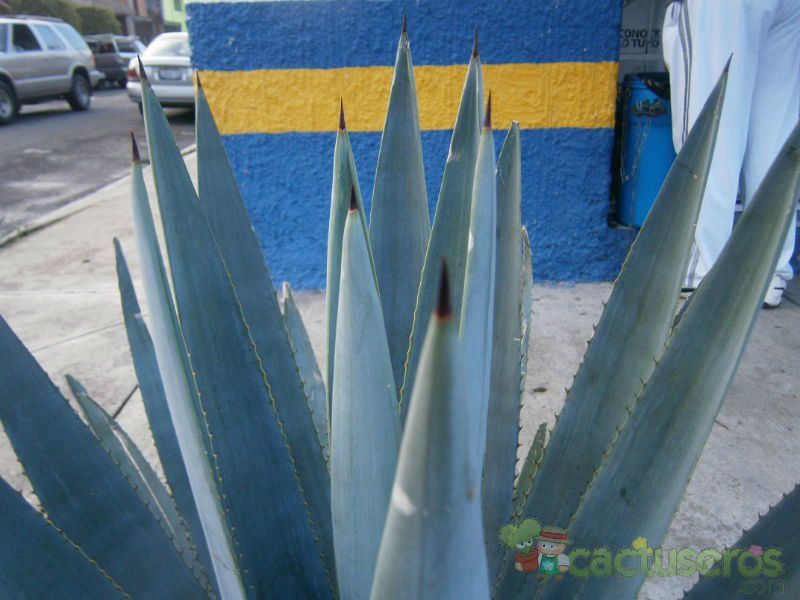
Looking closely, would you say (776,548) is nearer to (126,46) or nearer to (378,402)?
(378,402)

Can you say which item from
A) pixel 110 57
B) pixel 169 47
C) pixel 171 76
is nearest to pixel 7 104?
pixel 169 47

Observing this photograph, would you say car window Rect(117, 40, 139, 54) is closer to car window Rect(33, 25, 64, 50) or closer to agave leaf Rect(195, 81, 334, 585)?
car window Rect(33, 25, 64, 50)

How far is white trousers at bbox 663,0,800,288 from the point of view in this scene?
2719 millimetres

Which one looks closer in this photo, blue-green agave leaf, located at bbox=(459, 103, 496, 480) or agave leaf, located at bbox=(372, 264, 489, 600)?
agave leaf, located at bbox=(372, 264, 489, 600)

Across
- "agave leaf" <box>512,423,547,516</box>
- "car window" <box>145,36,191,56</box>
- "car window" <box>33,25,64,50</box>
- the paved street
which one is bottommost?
the paved street

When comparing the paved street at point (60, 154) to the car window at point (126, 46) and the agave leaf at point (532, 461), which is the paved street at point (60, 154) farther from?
the car window at point (126, 46)

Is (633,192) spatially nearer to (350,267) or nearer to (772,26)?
(772,26)

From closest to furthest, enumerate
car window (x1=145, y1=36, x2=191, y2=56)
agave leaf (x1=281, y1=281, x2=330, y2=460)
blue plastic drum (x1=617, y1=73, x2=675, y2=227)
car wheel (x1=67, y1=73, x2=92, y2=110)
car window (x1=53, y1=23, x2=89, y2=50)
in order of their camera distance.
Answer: agave leaf (x1=281, y1=281, x2=330, y2=460)
blue plastic drum (x1=617, y1=73, x2=675, y2=227)
car window (x1=145, y1=36, x2=191, y2=56)
car wheel (x1=67, y1=73, x2=92, y2=110)
car window (x1=53, y1=23, x2=89, y2=50)

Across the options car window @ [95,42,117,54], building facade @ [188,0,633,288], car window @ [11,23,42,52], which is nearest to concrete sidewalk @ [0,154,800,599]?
building facade @ [188,0,633,288]

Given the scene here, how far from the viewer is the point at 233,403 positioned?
74 cm

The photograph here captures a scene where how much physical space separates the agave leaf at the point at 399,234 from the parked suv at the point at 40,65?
12.9m

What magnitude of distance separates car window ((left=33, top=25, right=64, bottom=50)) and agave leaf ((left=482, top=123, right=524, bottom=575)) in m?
14.7

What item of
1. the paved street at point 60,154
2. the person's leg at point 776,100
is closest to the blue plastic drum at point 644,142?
the person's leg at point 776,100

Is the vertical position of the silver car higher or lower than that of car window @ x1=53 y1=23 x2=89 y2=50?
lower
